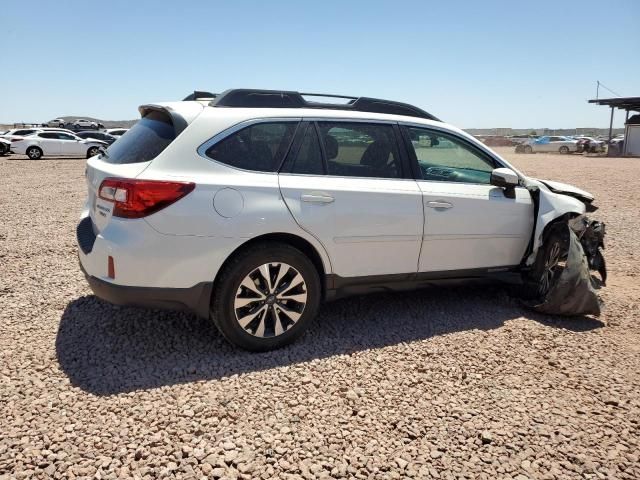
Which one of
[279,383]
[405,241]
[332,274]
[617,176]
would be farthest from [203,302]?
[617,176]

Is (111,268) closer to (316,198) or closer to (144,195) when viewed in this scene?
(144,195)

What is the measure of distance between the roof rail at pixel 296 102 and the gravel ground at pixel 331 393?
5.90ft

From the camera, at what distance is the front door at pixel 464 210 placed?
423cm

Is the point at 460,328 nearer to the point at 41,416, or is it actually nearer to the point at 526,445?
the point at 526,445

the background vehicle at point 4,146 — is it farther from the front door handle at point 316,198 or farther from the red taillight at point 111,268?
the front door handle at point 316,198

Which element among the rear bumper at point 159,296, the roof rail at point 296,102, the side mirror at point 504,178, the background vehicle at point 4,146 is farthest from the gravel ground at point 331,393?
the background vehicle at point 4,146

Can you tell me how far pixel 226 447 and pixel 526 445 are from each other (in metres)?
1.64

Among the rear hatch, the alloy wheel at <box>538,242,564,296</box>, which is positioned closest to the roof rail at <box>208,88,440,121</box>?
the rear hatch

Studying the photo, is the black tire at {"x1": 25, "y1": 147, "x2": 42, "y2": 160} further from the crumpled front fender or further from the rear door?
the crumpled front fender

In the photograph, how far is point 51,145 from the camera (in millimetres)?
25547

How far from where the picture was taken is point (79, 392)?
3135 millimetres

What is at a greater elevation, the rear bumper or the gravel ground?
the rear bumper

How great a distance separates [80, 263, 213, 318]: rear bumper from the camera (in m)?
3.33

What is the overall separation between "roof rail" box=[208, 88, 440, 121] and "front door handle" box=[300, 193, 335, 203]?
2.53 ft
